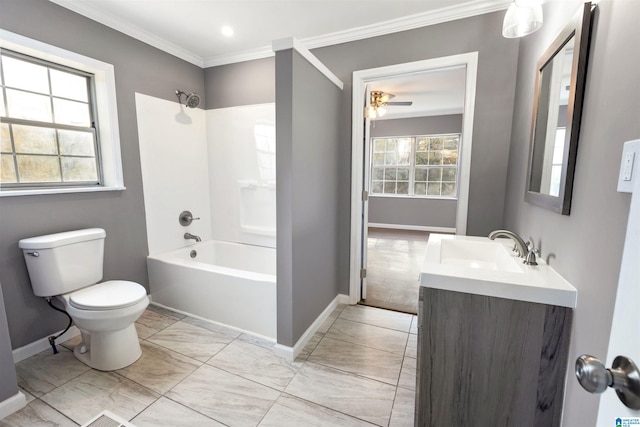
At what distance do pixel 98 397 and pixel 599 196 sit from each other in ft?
8.21

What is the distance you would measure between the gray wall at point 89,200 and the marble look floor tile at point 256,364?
1.25 metres

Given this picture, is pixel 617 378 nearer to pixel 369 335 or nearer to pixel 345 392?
pixel 345 392

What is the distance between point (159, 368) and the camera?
1.83 meters

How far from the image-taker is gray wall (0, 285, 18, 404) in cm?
140

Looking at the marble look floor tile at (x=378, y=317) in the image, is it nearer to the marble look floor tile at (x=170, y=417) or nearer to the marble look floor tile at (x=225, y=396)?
the marble look floor tile at (x=225, y=396)

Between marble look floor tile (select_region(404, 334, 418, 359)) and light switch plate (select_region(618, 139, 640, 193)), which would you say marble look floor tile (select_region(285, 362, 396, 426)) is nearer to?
marble look floor tile (select_region(404, 334, 418, 359))

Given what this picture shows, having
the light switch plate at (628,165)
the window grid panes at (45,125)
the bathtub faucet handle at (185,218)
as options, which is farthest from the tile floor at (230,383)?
the light switch plate at (628,165)

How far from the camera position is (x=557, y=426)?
104 centimetres

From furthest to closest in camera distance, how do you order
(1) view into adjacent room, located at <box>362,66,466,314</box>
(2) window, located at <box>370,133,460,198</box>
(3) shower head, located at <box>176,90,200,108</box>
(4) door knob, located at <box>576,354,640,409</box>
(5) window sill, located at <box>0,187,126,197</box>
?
(2) window, located at <box>370,133,460,198</box> < (1) view into adjacent room, located at <box>362,66,466,314</box> < (3) shower head, located at <box>176,90,200,108</box> < (5) window sill, located at <box>0,187,126,197</box> < (4) door knob, located at <box>576,354,640,409</box>

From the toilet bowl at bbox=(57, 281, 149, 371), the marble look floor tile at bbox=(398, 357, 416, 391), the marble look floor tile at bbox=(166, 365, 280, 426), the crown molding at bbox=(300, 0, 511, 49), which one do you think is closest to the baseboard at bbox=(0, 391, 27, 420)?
the toilet bowl at bbox=(57, 281, 149, 371)

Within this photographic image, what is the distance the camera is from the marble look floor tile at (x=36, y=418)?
1413 millimetres

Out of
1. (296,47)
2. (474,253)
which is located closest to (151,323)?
(296,47)

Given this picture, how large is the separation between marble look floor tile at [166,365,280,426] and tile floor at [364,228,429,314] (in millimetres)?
1430

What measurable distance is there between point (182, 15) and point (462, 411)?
3070 millimetres
